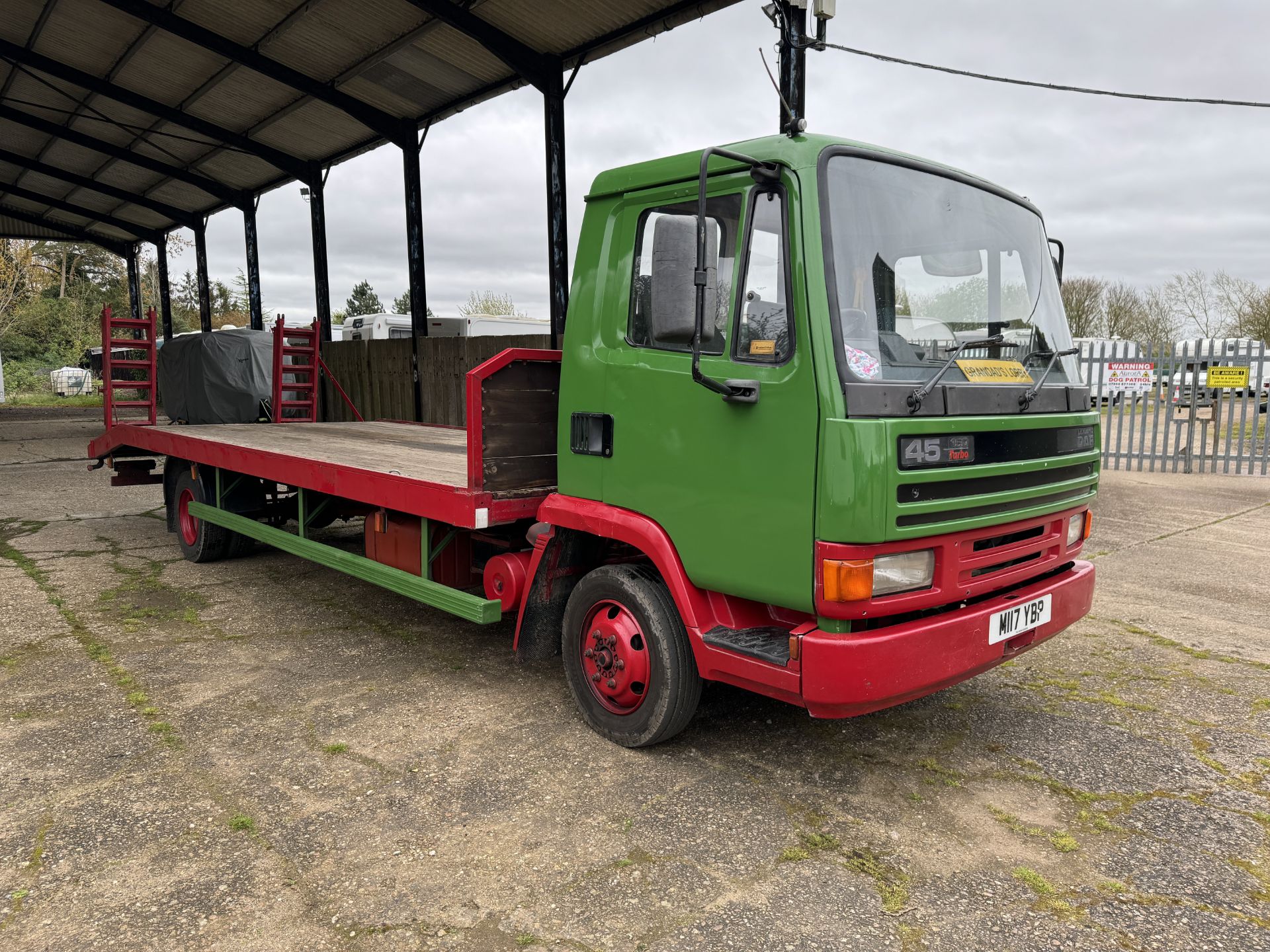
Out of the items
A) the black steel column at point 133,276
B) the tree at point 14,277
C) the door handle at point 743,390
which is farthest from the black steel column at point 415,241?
the tree at point 14,277

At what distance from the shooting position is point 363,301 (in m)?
78.1

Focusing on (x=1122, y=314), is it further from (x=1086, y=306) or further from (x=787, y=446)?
(x=787, y=446)

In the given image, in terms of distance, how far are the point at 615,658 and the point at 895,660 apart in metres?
1.23

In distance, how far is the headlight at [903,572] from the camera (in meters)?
2.87

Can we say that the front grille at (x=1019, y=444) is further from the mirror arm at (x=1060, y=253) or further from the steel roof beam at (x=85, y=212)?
the steel roof beam at (x=85, y=212)

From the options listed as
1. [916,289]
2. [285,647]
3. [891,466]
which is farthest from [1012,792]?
[285,647]

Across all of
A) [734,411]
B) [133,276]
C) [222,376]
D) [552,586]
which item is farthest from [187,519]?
[133,276]

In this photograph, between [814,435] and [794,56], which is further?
[794,56]

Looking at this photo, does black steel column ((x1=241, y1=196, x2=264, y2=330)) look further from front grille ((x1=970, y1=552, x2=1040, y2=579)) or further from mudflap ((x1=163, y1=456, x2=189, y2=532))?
front grille ((x1=970, y1=552, x2=1040, y2=579))

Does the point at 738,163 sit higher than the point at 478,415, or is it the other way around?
the point at 738,163

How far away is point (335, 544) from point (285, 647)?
859 mm

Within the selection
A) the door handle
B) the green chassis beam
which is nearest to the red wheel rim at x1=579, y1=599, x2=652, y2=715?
the green chassis beam

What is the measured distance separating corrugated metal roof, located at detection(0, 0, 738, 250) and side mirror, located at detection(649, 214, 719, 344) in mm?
5603

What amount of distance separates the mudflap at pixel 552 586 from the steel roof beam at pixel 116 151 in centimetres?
1593
